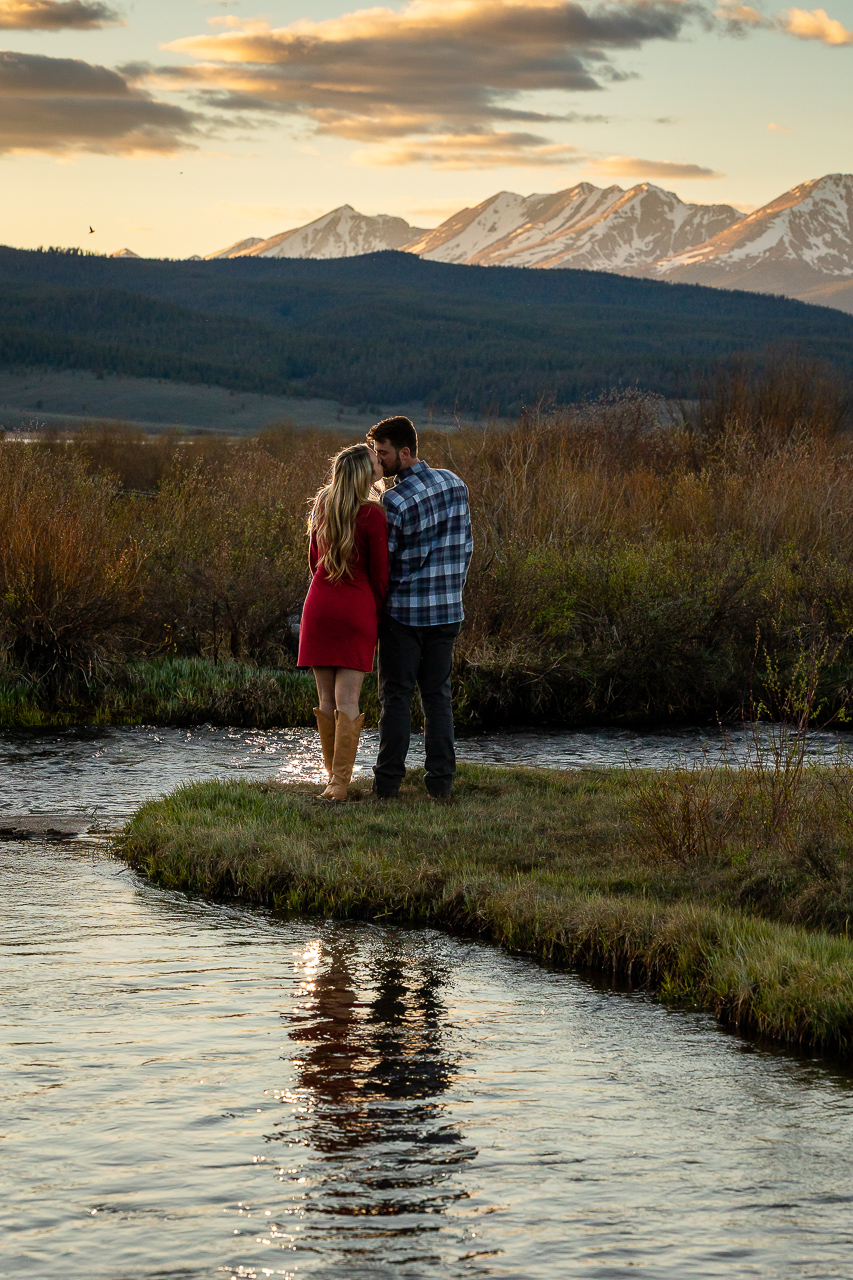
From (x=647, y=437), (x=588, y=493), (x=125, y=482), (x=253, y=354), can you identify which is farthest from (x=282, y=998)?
(x=253, y=354)

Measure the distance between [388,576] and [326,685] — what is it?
0.93 meters

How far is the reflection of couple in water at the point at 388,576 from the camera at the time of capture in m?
8.63

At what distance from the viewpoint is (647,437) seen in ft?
89.8

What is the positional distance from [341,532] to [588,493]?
1228cm

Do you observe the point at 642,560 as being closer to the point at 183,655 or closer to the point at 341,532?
the point at 183,655

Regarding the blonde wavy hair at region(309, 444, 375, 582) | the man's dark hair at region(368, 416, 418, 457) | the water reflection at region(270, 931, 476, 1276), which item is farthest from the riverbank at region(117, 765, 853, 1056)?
the man's dark hair at region(368, 416, 418, 457)

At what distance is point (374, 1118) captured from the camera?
5035mm

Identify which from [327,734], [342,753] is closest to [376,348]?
[327,734]

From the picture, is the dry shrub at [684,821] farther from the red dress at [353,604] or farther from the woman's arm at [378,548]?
the woman's arm at [378,548]

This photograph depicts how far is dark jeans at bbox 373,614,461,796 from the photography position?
9.00m

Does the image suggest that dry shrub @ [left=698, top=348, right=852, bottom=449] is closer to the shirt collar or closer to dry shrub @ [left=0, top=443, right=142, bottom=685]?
dry shrub @ [left=0, top=443, right=142, bottom=685]

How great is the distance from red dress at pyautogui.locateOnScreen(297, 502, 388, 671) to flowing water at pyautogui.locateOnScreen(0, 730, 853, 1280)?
1892mm

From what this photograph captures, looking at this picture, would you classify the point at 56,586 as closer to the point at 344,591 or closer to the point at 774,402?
the point at 344,591

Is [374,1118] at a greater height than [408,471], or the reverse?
[408,471]
